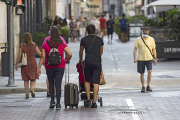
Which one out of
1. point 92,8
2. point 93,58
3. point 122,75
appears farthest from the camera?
point 92,8

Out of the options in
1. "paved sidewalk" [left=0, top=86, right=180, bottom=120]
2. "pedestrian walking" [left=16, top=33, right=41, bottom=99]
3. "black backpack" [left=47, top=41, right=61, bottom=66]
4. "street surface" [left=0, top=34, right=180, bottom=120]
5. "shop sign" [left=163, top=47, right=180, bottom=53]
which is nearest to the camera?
"paved sidewalk" [left=0, top=86, right=180, bottom=120]

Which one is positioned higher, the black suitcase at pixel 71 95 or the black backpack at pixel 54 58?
the black backpack at pixel 54 58

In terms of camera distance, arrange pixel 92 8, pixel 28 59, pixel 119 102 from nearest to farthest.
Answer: pixel 119 102, pixel 28 59, pixel 92 8

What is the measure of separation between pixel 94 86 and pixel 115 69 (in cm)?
839

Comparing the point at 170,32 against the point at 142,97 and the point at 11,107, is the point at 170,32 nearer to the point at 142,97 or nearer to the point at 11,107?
the point at 142,97

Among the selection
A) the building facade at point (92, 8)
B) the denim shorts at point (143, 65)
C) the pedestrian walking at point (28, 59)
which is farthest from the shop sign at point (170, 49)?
the building facade at point (92, 8)

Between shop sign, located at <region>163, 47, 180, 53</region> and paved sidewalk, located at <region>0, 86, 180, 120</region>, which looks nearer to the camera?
paved sidewalk, located at <region>0, 86, 180, 120</region>

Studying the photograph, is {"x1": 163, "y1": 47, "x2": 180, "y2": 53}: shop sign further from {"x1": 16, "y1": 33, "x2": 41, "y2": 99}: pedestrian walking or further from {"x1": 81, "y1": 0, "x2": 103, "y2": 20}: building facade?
{"x1": 81, "y1": 0, "x2": 103, "y2": 20}: building facade

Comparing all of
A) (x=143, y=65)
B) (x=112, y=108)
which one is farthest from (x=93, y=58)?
(x=143, y=65)

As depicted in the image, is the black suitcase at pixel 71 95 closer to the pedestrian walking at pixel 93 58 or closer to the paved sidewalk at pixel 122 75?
the pedestrian walking at pixel 93 58

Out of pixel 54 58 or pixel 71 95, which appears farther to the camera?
pixel 71 95

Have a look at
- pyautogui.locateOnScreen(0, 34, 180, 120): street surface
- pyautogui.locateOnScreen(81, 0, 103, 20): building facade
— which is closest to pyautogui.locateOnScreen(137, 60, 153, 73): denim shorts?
pyautogui.locateOnScreen(0, 34, 180, 120): street surface

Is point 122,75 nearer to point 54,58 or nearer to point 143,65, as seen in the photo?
point 143,65

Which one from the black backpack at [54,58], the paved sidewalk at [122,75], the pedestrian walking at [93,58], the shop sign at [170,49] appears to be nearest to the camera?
the black backpack at [54,58]
